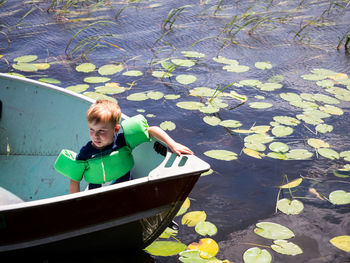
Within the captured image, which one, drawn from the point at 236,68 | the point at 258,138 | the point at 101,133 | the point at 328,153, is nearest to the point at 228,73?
the point at 236,68

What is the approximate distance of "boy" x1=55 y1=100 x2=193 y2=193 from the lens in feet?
5.29

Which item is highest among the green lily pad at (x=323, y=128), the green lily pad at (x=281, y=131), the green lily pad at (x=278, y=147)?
the green lily pad at (x=323, y=128)

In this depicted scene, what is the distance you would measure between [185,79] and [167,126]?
0.69 meters

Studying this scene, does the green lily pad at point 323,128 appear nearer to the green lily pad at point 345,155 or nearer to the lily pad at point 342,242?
the green lily pad at point 345,155

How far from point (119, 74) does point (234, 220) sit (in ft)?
5.68

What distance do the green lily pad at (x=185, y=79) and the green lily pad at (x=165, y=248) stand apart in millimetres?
1579

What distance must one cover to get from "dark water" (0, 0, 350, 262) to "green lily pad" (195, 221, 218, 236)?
0.03 m

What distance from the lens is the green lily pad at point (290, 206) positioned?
2.03 meters

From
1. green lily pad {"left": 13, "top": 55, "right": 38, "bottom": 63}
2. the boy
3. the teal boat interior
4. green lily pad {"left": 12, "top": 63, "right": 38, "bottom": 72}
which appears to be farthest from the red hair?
green lily pad {"left": 13, "top": 55, "right": 38, "bottom": 63}

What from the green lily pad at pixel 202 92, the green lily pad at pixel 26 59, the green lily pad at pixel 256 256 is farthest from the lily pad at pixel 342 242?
the green lily pad at pixel 26 59

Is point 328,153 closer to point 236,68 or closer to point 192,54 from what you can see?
point 236,68

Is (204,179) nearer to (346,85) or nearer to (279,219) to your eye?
(279,219)

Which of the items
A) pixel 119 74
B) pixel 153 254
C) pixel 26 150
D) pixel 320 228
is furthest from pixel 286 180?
pixel 119 74

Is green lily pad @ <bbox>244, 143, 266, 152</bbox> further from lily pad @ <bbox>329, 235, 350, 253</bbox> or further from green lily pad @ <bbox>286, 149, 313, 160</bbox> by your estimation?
lily pad @ <bbox>329, 235, 350, 253</bbox>
